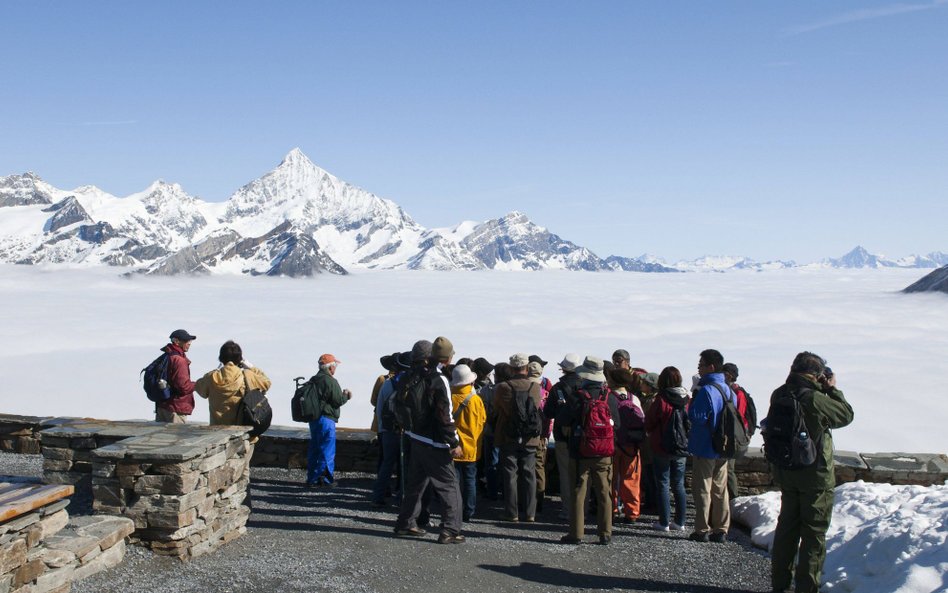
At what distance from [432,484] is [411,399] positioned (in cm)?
90

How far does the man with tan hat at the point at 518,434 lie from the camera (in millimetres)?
8734

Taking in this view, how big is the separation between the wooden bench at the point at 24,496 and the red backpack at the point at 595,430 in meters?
4.57

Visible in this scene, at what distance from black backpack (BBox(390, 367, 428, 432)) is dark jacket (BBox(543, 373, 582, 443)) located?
1.44 meters

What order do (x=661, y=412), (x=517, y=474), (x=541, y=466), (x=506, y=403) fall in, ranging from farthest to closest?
(x=541, y=466), (x=517, y=474), (x=506, y=403), (x=661, y=412)

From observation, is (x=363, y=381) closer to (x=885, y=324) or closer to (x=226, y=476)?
(x=226, y=476)

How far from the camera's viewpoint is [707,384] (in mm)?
8109

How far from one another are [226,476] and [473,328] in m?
178

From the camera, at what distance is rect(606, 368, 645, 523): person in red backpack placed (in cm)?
875

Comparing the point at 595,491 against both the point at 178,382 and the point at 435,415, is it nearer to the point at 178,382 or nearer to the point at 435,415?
the point at 435,415

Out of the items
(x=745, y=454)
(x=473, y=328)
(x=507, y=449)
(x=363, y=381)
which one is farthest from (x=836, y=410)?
(x=473, y=328)

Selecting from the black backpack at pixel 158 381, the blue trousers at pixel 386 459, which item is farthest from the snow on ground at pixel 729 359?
the black backpack at pixel 158 381

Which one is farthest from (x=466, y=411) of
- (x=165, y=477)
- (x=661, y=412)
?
(x=165, y=477)

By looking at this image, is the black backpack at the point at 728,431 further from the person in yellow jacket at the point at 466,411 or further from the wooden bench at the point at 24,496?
the wooden bench at the point at 24,496

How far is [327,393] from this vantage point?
10047mm
